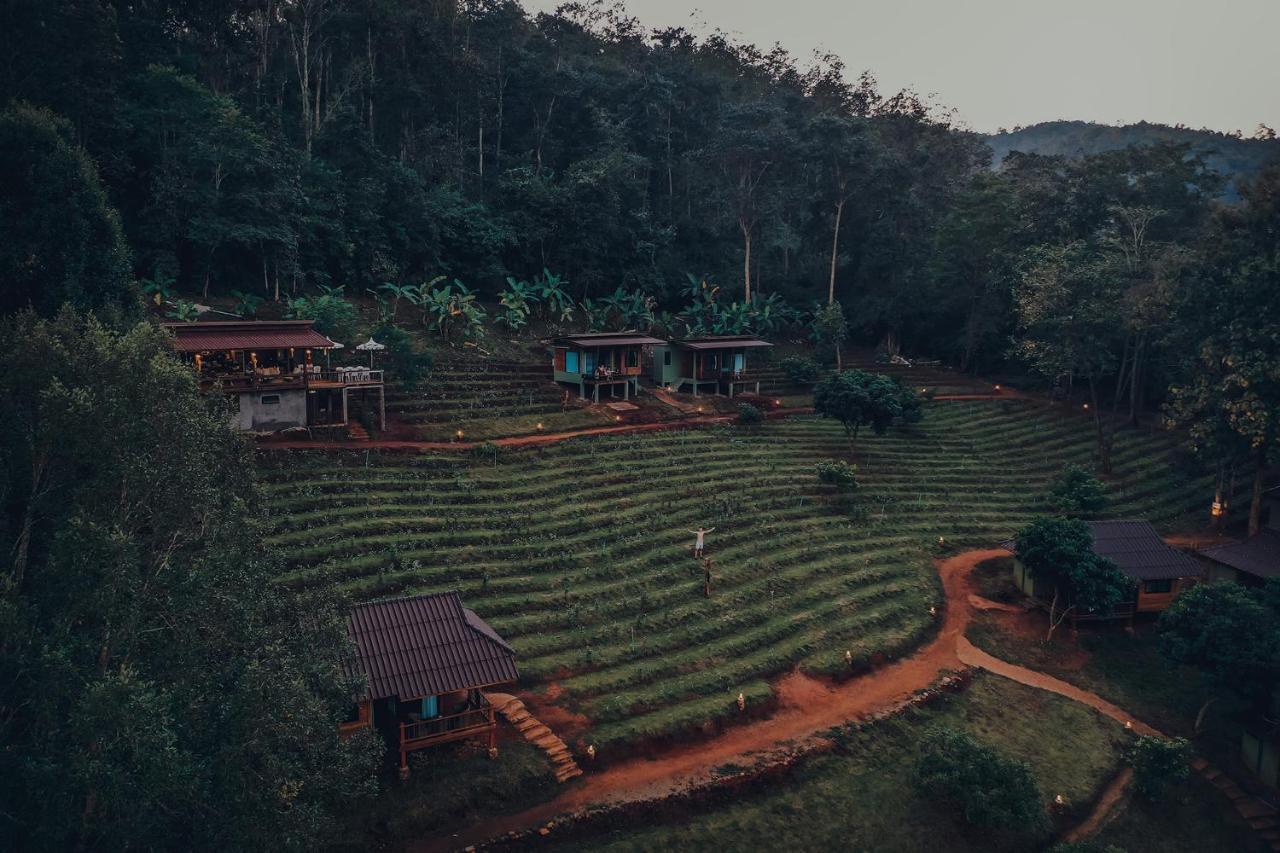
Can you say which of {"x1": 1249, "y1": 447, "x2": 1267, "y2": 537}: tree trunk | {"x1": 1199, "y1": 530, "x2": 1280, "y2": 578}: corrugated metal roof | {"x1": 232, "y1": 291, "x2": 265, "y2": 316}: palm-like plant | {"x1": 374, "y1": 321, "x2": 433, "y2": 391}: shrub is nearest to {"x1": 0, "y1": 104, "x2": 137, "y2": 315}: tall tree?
{"x1": 374, "y1": 321, "x2": 433, "y2": 391}: shrub

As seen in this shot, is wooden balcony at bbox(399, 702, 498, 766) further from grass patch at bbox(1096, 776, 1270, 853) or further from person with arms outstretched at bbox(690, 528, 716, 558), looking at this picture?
Answer: grass patch at bbox(1096, 776, 1270, 853)

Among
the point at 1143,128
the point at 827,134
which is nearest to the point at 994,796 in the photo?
the point at 827,134

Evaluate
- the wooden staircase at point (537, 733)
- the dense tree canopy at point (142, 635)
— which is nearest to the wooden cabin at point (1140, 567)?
the wooden staircase at point (537, 733)

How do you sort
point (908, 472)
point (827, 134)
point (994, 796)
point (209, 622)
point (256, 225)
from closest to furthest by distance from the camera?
1. point (209, 622)
2. point (994, 796)
3. point (908, 472)
4. point (256, 225)
5. point (827, 134)

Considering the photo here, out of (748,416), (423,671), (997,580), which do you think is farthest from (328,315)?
(997,580)

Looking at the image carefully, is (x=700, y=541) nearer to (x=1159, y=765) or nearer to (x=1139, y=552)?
(x=1159, y=765)

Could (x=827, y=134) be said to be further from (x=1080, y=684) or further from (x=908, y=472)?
(x=1080, y=684)
